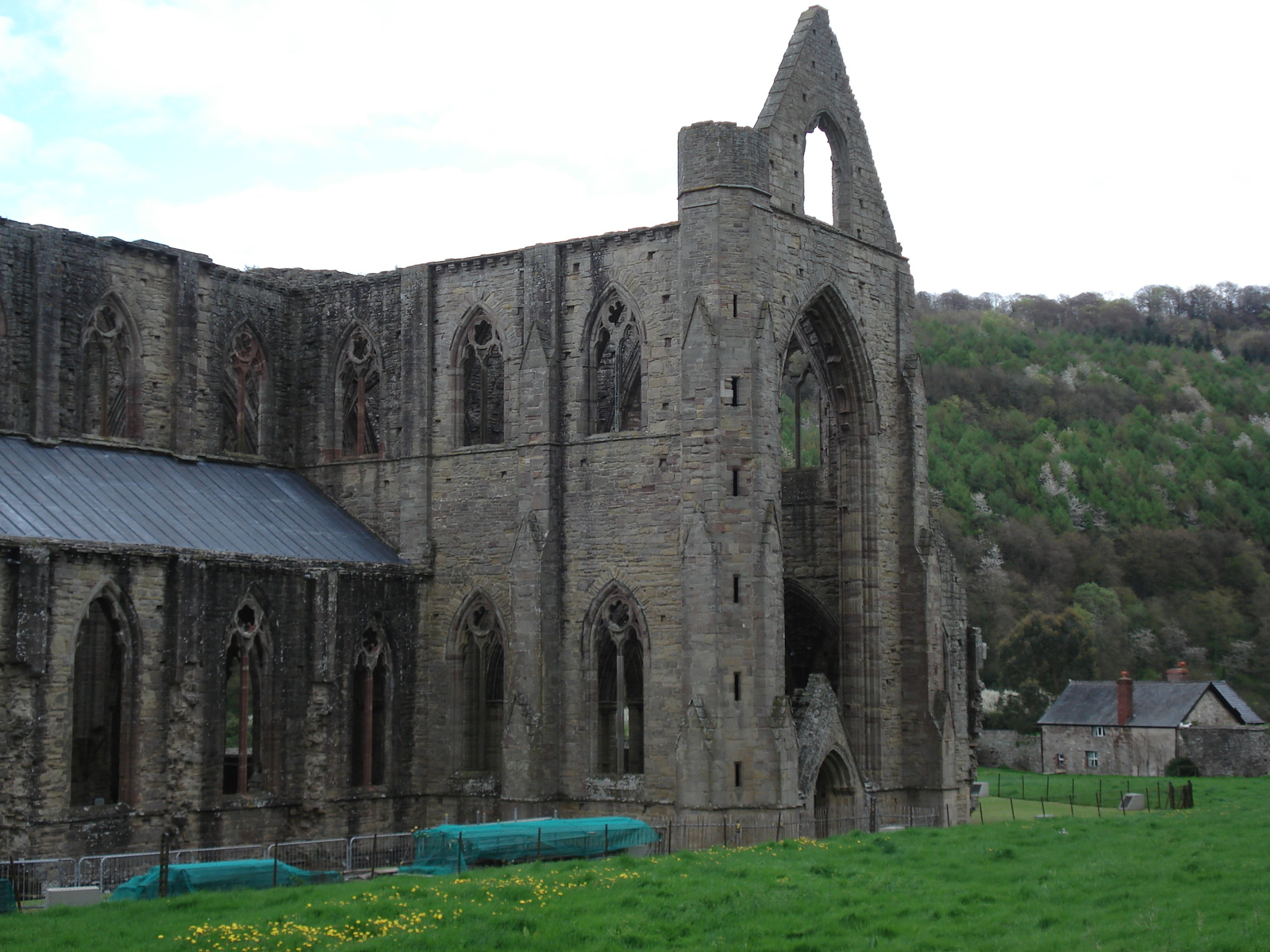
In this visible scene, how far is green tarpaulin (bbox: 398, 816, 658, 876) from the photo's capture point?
25234 mm

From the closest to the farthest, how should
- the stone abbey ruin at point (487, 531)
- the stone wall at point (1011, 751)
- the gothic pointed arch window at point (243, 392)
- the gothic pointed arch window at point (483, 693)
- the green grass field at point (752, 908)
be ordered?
the green grass field at point (752, 908), the stone abbey ruin at point (487, 531), the gothic pointed arch window at point (483, 693), the gothic pointed arch window at point (243, 392), the stone wall at point (1011, 751)

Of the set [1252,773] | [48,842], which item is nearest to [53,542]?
[48,842]

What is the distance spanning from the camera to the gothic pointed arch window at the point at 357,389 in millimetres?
36125

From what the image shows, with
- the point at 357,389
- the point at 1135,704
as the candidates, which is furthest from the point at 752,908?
the point at 1135,704

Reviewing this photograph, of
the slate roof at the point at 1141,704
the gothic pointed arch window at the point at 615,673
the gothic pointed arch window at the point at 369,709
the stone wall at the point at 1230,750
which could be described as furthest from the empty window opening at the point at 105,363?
the slate roof at the point at 1141,704

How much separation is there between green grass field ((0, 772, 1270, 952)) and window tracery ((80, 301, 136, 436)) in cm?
1424

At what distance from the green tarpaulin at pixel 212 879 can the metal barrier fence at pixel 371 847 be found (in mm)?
3168

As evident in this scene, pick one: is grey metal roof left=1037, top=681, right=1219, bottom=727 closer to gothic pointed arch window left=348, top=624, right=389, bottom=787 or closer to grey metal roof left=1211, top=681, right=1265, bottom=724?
grey metal roof left=1211, top=681, right=1265, bottom=724

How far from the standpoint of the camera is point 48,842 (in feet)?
87.2

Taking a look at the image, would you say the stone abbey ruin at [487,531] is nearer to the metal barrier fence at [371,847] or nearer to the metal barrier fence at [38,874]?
the metal barrier fence at [371,847]

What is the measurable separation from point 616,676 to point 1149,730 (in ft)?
133

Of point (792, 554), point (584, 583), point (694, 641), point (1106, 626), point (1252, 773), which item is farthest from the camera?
point (1106, 626)

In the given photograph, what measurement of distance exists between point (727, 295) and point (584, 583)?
6.28m

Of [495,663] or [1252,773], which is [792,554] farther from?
[1252,773]
